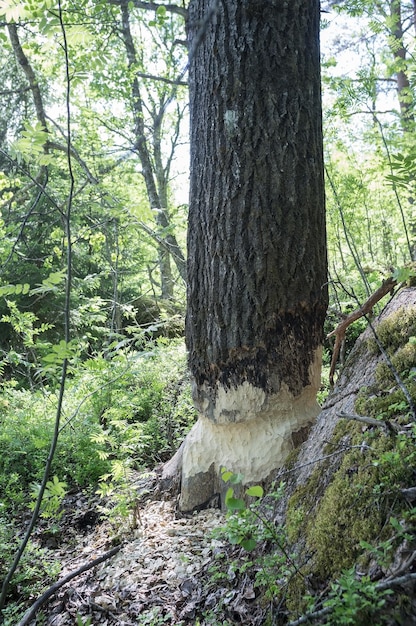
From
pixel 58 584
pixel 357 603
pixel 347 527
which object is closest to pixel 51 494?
pixel 58 584

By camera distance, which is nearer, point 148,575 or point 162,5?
point 148,575

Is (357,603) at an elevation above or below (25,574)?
above

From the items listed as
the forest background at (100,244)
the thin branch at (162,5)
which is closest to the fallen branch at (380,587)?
the forest background at (100,244)

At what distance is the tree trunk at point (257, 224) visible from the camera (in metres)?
2.54

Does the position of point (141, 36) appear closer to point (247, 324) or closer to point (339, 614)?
point (247, 324)

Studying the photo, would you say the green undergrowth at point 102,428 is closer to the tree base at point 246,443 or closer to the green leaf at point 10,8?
the tree base at point 246,443

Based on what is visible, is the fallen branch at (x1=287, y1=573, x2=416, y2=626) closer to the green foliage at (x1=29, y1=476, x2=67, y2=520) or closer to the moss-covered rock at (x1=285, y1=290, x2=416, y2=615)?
the moss-covered rock at (x1=285, y1=290, x2=416, y2=615)

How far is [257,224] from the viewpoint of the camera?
255 cm

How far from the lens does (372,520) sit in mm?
1479

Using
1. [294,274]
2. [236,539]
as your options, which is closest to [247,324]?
[294,274]

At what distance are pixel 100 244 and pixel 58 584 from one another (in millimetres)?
4696

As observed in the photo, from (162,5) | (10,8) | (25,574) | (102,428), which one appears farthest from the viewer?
(162,5)

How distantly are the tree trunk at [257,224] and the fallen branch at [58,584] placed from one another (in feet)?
2.85

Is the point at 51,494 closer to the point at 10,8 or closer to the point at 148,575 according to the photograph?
the point at 148,575
